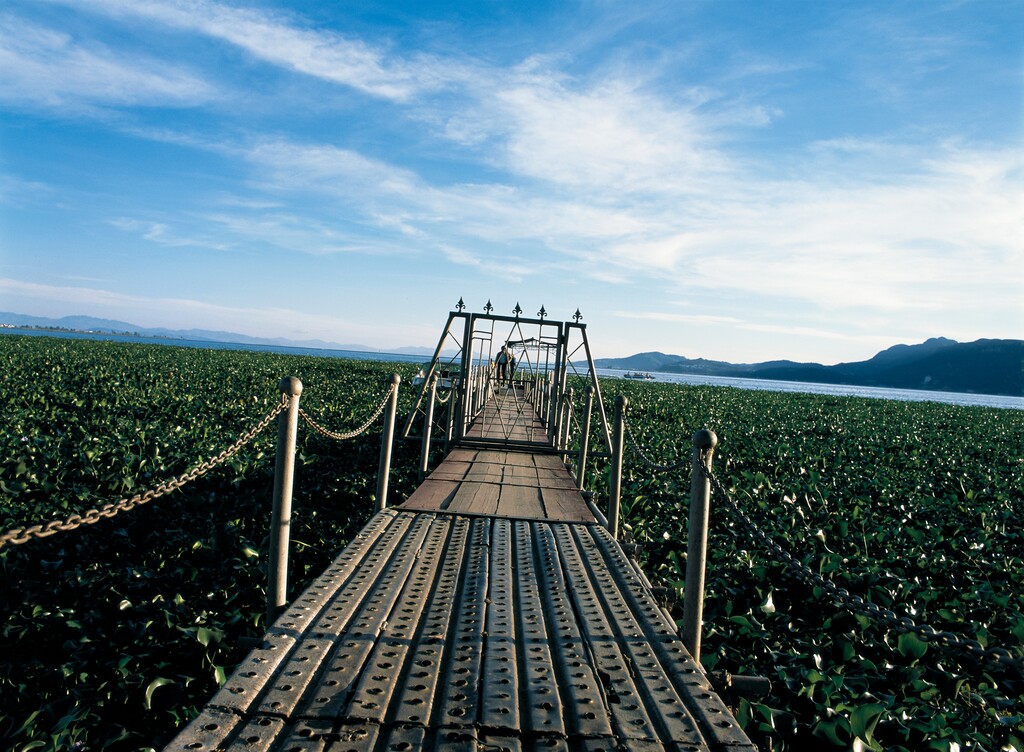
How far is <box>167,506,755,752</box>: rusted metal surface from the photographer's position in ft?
7.46

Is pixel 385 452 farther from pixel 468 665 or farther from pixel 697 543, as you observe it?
pixel 468 665

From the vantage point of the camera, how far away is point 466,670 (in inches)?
109

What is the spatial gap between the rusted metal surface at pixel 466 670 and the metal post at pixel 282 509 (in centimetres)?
39

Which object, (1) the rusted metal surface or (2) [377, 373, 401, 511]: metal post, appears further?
(2) [377, 373, 401, 511]: metal post

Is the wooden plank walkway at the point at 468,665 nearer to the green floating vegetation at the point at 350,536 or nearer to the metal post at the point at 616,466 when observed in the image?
the green floating vegetation at the point at 350,536

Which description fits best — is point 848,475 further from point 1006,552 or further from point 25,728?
point 25,728

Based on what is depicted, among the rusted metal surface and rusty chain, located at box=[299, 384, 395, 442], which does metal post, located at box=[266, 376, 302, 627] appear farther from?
the rusted metal surface

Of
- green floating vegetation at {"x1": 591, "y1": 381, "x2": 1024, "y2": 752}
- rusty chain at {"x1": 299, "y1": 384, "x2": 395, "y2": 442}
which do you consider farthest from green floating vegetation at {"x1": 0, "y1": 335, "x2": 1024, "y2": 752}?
rusty chain at {"x1": 299, "y1": 384, "x2": 395, "y2": 442}

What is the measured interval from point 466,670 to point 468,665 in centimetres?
5

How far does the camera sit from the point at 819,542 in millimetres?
7441

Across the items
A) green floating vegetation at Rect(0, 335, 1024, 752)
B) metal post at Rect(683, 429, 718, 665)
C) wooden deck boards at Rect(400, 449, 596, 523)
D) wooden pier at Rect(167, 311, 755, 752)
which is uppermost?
metal post at Rect(683, 429, 718, 665)

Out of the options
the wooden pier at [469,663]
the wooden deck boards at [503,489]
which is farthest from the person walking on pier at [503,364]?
the wooden pier at [469,663]

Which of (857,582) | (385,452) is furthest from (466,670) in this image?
(857,582)

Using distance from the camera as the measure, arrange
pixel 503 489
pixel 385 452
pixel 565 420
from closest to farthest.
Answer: pixel 385 452 < pixel 503 489 < pixel 565 420
